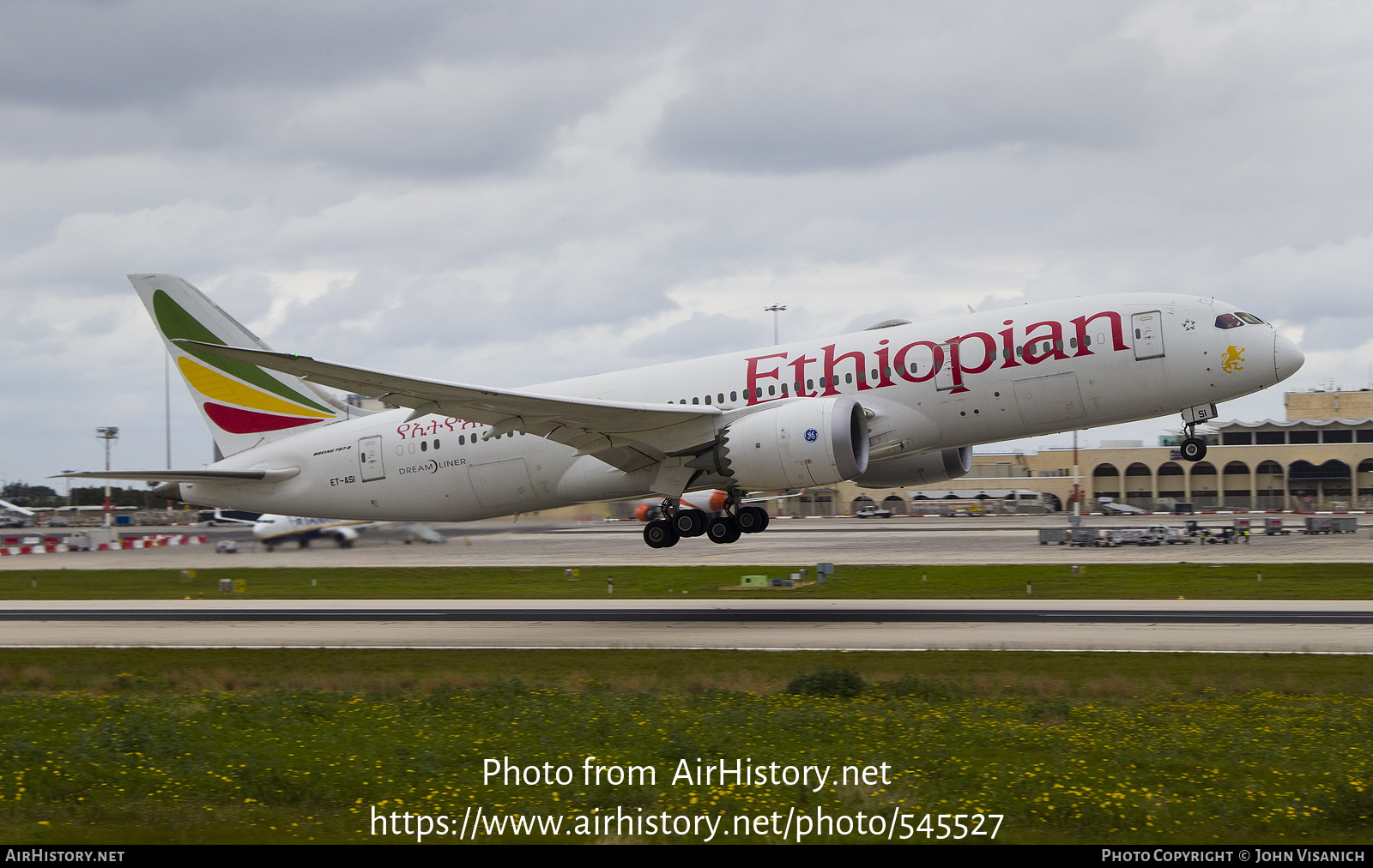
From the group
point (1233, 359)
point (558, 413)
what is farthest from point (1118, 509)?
point (558, 413)

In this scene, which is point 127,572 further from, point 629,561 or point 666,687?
point 666,687

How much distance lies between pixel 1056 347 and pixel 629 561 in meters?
33.8

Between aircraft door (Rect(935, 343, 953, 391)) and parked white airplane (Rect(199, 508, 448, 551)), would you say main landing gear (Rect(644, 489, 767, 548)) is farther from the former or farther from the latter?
parked white airplane (Rect(199, 508, 448, 551))

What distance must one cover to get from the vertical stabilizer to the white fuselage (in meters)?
3.81

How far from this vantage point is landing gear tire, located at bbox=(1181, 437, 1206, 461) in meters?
29.7

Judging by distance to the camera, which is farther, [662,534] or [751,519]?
[662,534]

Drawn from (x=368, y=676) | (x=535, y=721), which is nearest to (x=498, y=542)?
(x=368, y=676)

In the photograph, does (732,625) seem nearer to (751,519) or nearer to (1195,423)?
(751,519)

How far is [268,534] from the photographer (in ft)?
205

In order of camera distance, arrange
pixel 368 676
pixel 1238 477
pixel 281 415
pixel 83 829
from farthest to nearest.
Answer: pixel 1238 477, pixel 281 415, pixel 368 676, pixel 83 829

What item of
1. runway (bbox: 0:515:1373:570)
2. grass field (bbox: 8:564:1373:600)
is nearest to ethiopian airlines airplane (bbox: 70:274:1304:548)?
grass field (bbox: 8:564:1373:600)

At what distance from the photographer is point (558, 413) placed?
30.7 meters

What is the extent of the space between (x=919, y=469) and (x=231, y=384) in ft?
76.7

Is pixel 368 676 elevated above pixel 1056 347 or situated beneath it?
situated beneath
